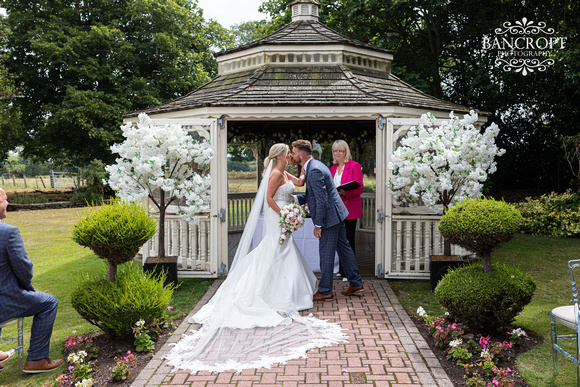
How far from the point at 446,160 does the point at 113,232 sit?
5.09 meters

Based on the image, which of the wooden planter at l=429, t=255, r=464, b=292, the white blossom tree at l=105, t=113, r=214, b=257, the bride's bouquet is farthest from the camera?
the wooden planter at l=429, t=255, r=464, b=292

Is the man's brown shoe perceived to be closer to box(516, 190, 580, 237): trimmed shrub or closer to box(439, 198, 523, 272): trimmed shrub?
box(439, 198, 523, 272): trimmed shrub

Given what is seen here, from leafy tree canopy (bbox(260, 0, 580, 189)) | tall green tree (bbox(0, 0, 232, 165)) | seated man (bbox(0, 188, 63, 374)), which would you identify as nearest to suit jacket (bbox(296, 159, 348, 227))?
seated man (bbox(0, 188, 63, 374))

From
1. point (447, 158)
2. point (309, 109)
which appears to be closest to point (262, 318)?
point (447, 158)

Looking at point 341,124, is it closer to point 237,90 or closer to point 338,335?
point 237,90

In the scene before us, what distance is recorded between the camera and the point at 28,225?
16.5m

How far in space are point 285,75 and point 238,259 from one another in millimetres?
4598

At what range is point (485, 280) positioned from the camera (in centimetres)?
477

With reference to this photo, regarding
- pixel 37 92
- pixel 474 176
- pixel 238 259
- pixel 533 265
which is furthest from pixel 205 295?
pixel 37 92

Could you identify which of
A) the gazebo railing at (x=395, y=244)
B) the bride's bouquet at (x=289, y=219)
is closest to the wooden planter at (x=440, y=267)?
the gazebo railing at (x=395, y=244)

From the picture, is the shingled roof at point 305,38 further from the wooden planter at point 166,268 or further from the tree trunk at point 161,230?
the wooden planter at point 166,268

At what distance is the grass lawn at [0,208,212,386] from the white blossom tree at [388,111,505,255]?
4085mm

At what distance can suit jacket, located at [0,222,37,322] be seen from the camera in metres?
A: 4.01

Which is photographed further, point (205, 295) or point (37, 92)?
point (37, 92)
